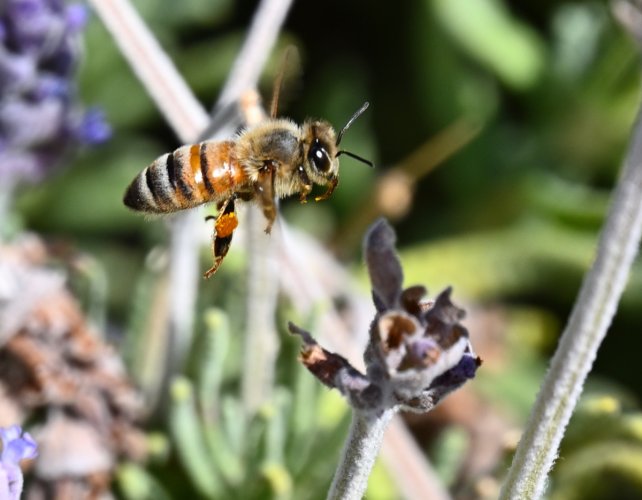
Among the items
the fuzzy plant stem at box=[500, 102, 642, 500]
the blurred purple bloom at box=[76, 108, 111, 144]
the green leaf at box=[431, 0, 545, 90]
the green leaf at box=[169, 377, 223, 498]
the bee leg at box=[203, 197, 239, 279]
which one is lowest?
the fuzzy plant stem at box=[500, 102, 642, 500]

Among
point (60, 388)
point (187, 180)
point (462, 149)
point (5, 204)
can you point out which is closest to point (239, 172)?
point (187, 180)

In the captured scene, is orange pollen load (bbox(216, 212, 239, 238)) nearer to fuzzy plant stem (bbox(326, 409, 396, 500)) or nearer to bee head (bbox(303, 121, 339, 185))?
bee head (bbox(303, 121, 339, 185))

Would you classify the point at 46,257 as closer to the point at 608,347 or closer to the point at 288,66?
the point at 288,66

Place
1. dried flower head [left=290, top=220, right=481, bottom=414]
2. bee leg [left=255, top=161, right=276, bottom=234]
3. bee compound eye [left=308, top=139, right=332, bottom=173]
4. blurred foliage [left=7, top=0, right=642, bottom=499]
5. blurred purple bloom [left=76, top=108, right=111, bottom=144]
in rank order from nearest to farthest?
1. dried flower head [left=290, top=220, right=481, bottom=414]
2. bee leg [left=255, top=161, right=276, bottom=234]
3. bee compound eye [left=308, top=139, right=332, bottom=173]
4. blurred purple bloom [left=76, top=108, right=111, bottom=144]
5. blurred foliage [left=7, top=0, right=642, bottom=499]

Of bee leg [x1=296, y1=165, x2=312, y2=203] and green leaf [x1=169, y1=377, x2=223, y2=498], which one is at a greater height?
bee leg [x1=296, y1=165, x2=312, y2=203]

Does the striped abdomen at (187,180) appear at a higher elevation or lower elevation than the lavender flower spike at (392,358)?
higher

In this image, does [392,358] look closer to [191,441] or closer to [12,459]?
[12,459]

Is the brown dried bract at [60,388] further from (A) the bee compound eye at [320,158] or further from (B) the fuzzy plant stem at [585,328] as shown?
(B) the fuzzy plant stem at [585,328]

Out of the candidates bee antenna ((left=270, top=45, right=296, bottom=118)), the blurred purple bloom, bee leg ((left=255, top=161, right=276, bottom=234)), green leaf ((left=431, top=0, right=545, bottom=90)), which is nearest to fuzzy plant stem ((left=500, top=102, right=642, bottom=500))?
→ bee leg ((left=255, top=161, right=276, bottom=234))

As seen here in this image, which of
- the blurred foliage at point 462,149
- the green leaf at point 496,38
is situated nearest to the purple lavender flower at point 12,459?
the blurred foliage at point 462,149
